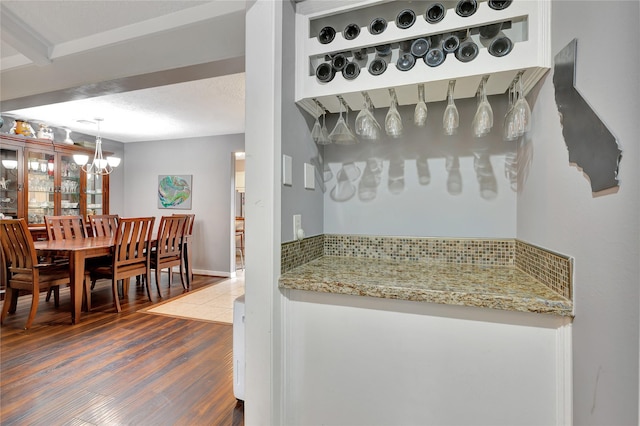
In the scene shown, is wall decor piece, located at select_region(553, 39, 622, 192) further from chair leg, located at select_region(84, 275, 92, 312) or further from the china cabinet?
the china cabinet

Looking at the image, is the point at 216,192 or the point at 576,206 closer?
the point at 576,206

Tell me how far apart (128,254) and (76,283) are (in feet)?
1.96

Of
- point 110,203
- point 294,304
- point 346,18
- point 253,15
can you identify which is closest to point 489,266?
point 294,304

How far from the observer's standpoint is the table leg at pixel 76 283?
2820mm

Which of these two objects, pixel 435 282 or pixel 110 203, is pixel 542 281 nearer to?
pixel 435 282

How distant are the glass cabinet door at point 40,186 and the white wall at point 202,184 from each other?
1304 mm

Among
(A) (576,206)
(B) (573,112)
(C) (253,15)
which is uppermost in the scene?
(C) (253,15)

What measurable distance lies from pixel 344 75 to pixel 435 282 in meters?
0.91

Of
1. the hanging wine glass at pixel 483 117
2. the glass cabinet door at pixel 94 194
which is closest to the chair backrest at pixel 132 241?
the glass cabinet door at pixel 94 194

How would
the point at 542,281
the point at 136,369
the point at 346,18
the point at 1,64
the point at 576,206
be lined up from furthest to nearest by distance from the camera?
the point at 1,64
the point at 136,369
the point at 346,18
the point at 542,281
the point at 576,206

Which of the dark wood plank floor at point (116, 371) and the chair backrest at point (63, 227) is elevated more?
the chair backrest at point (63, 227)

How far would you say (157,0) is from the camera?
1.58m

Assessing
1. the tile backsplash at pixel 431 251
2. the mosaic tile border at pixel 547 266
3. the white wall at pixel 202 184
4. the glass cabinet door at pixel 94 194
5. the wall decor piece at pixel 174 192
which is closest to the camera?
the mosaic tile border at pixel 547 266

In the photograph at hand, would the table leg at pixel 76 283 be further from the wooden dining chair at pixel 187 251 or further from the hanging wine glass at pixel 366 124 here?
the hanging wine glass at pixel 366 124
